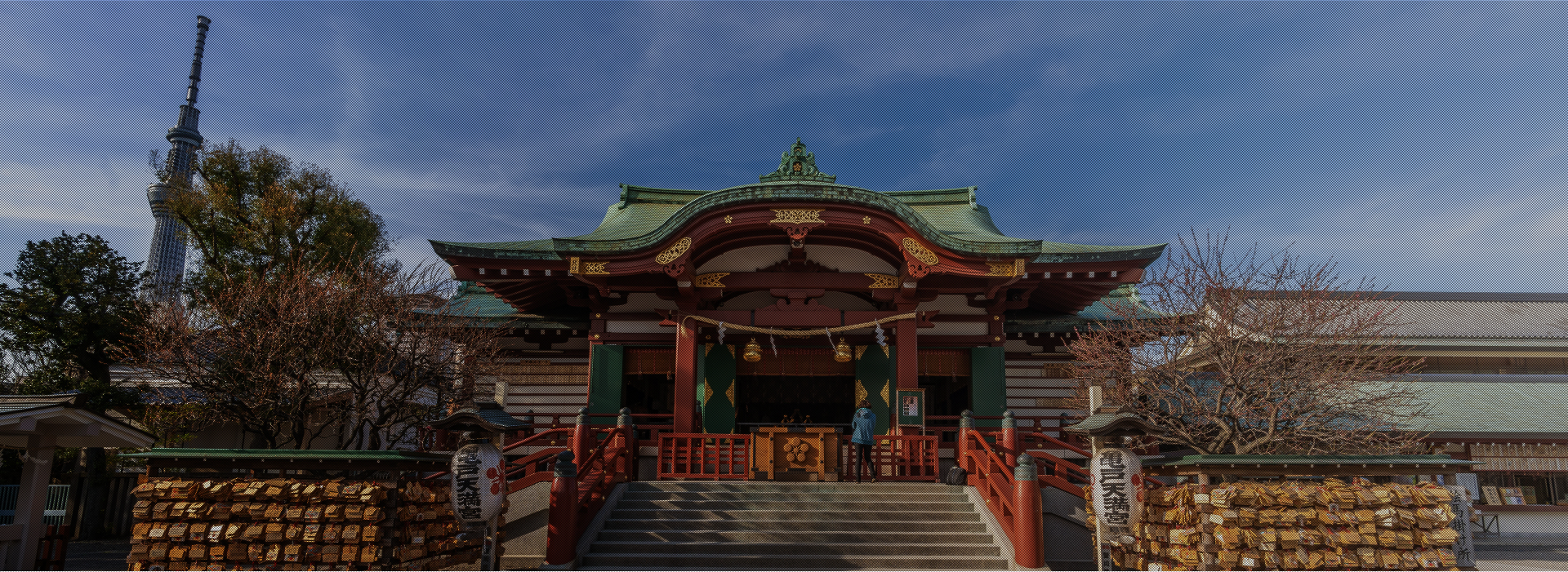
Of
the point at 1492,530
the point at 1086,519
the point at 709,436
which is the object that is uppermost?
the point at 709,436

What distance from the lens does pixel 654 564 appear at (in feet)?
32.1

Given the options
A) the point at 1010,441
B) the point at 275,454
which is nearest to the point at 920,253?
the point at 1010,441

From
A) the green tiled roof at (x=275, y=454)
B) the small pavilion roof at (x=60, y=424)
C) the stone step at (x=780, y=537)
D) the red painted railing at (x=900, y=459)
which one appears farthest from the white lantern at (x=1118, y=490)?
the small pavilion roof at (x=60, y=424)

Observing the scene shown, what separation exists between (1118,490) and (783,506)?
467cm

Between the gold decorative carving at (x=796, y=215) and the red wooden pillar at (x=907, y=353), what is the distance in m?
2.61

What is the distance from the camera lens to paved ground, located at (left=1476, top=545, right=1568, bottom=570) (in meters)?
13.0

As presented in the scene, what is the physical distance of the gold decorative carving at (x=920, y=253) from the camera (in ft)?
44.7

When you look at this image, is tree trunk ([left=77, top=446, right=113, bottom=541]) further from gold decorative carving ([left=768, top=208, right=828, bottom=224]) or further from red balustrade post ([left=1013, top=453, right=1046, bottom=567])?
red balustrade post ([left=1013, top=453, right=1046, bottom=567])

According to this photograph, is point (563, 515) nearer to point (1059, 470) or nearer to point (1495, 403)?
point (1059, 470)

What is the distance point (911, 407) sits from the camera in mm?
13812

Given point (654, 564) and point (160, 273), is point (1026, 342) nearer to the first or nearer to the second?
point (654, 564)

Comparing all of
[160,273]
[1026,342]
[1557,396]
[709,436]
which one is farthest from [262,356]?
[160,273]

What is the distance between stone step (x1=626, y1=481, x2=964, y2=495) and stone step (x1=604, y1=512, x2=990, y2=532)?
0.87m

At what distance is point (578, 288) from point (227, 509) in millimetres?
8109
